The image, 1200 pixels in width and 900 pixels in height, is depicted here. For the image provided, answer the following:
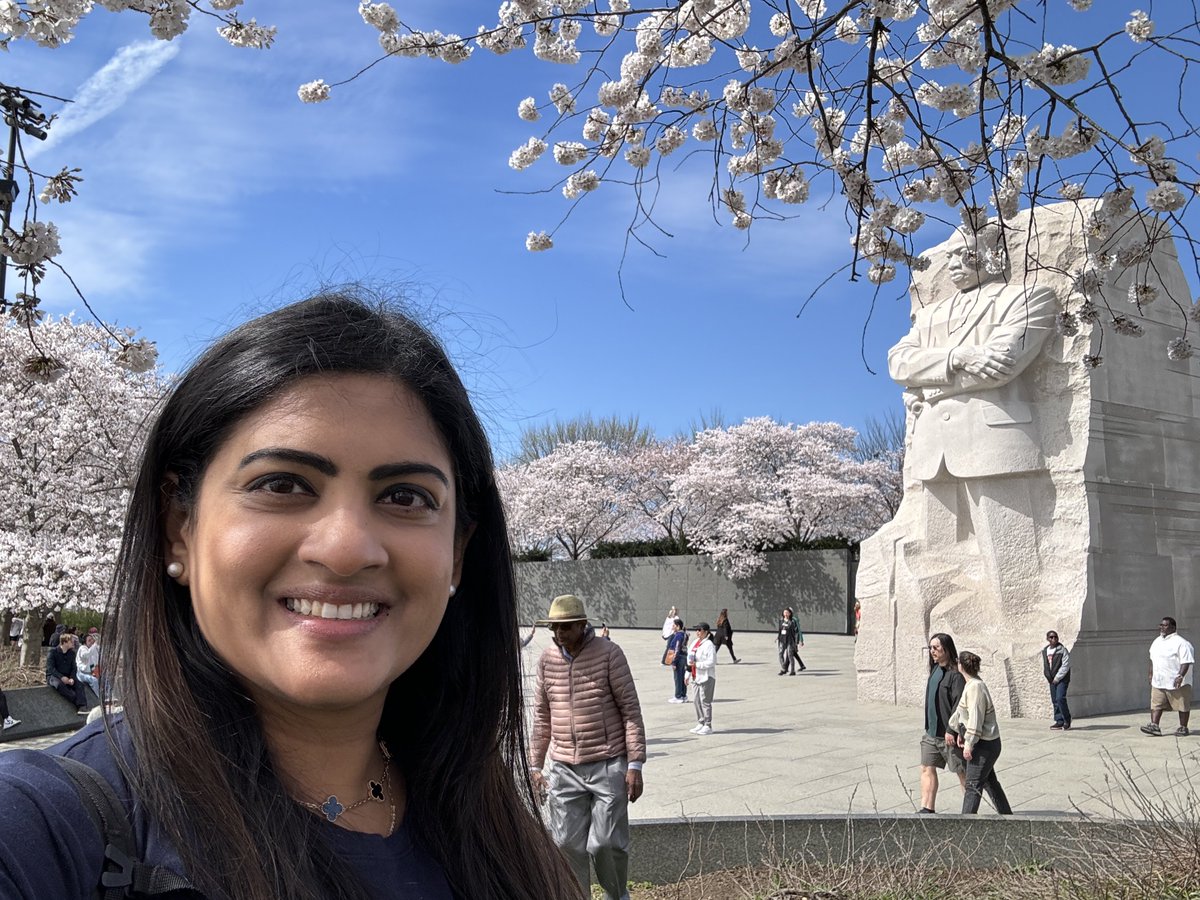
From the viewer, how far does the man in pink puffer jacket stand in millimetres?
5160

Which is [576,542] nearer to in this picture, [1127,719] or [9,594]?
[9,594]

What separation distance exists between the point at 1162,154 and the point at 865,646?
1006 cm

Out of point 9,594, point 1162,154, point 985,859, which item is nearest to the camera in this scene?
point 1162,154

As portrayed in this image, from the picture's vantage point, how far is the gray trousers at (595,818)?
513 cm

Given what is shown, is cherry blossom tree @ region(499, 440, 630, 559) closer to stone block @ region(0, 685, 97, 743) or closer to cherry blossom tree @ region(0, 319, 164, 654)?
cherry blossom tree @ region(0, 319, 164, 654)

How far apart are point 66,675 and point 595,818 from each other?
11.6 meters

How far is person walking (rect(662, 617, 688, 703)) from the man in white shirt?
6.47 meters

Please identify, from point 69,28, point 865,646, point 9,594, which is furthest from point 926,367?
point 9,594

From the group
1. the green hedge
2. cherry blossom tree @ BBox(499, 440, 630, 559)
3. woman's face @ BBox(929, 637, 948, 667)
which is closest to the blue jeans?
woman's face @ BBox(929, 637, 948, 667)

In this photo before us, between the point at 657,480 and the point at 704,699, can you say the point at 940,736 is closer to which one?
the point at 704,699

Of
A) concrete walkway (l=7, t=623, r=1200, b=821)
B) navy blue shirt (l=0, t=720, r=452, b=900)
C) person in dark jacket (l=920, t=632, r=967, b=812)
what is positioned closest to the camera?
navy blue shirt (l=0, t=720, r=452, b=900)

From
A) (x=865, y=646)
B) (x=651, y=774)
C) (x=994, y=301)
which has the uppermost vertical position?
(x=994, y=301)

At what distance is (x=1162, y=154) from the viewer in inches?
175

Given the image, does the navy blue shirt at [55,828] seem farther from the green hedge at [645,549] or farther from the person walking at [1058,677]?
the green hedge at [645,549]
